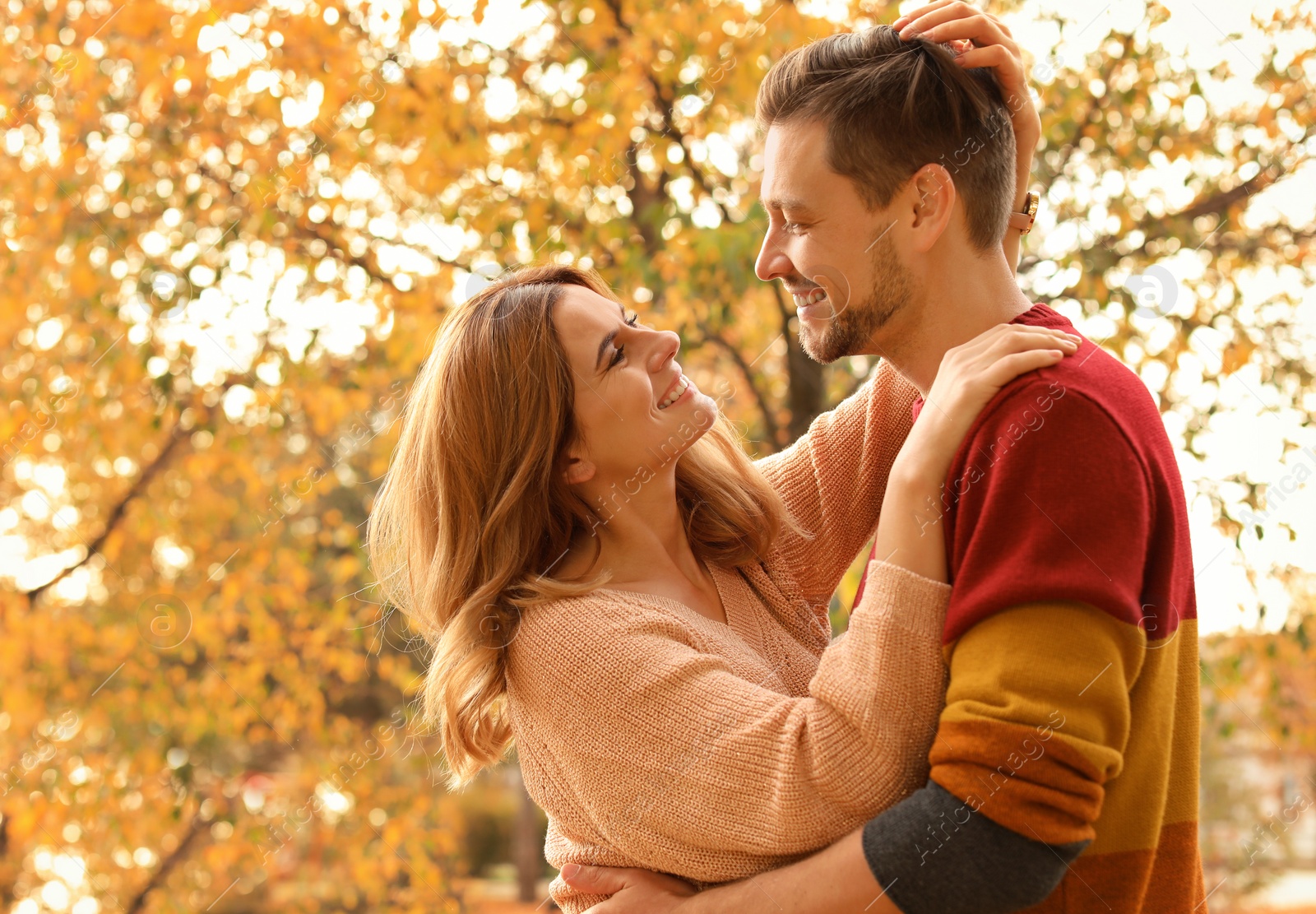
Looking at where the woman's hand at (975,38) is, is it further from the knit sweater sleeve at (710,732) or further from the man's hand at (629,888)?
the man's hand at (629,888)

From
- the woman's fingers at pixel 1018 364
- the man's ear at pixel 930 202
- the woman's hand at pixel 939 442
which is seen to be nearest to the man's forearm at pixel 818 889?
the woman's hand at pixel 939 442

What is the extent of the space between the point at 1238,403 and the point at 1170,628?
1.89 m

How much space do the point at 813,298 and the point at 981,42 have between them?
421mm

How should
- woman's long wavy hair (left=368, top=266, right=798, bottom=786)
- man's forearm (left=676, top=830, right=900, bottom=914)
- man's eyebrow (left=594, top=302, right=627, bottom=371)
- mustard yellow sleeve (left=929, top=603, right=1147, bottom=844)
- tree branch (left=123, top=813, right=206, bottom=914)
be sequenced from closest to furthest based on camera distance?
mustard yellow sleeve (left=929, top=603, right=1147, bottom=844) < man's forearm (left=676, top=830, right=900, bottom=914) < woman's long wavy hair (left=368, top=266, right=798, bottom=786) < man's eyebrow (left=594, top=302, right=627, bottom=371) < tree branch (left=123, top=813, right=206, bottom=914)

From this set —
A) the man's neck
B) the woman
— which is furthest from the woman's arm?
the woman

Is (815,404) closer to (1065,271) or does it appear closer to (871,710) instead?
(1065,271)

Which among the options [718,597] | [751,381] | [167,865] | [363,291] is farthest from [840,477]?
[167,865]

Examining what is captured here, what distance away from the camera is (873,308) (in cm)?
150

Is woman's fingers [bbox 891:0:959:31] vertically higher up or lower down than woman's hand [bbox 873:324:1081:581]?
higher up

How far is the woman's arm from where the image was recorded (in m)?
1.54

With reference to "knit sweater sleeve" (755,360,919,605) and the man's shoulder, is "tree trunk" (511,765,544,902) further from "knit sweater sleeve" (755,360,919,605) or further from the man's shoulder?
the man's shoulder

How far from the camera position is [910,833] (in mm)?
1231

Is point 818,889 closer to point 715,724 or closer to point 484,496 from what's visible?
point 715,724

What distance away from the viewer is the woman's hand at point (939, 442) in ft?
4.30
